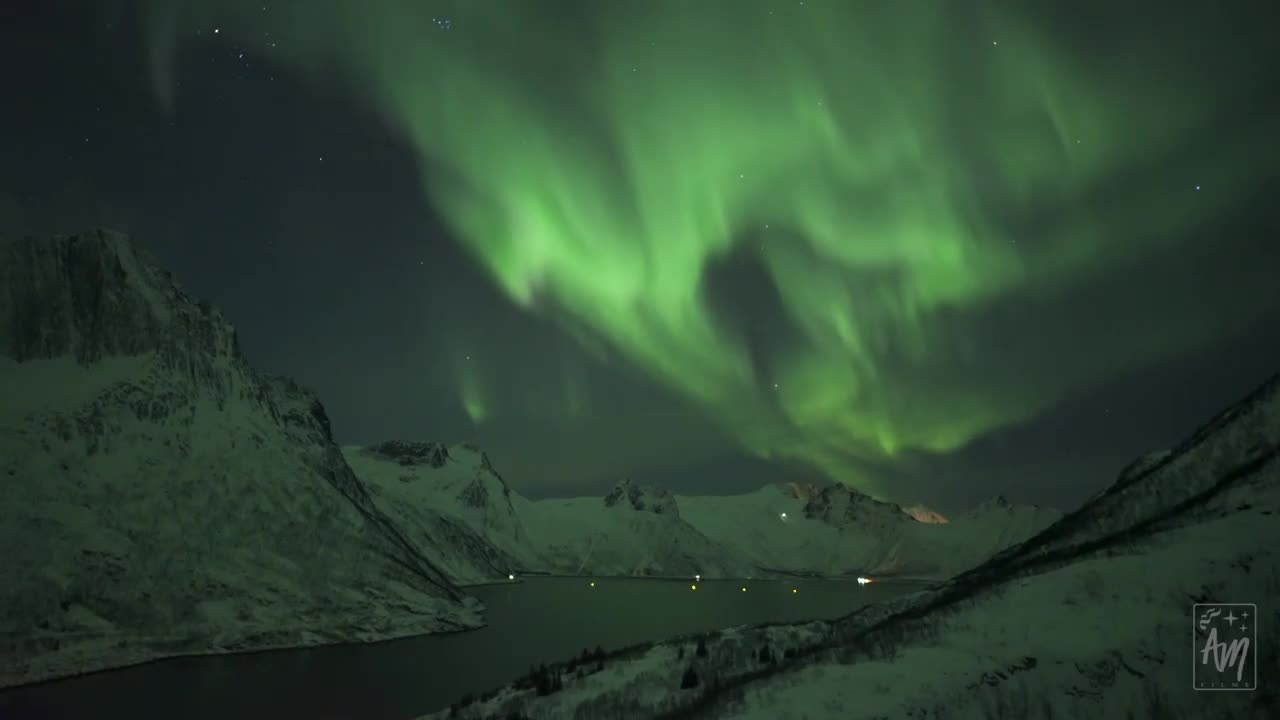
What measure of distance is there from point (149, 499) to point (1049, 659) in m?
88.2

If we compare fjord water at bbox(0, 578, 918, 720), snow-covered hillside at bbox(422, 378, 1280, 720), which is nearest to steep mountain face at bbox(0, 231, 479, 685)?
fjord water at bbox(0, 578, 918, 720)

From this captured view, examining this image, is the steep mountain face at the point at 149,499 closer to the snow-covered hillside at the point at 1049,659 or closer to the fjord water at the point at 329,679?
the fjord water at the point at 329,679

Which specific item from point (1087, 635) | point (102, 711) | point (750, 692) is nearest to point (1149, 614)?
point (1087, 635)

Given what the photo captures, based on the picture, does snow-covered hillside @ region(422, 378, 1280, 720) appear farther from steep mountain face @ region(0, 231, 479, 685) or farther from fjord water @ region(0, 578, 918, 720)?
steep mountain face @ region(0, 231, 479, 685)

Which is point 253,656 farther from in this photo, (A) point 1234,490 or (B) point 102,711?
(A) point 1234,490

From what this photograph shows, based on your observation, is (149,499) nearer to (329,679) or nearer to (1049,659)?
(329,679)

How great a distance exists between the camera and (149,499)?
77000mm

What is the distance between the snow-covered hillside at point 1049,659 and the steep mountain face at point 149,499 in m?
52.6

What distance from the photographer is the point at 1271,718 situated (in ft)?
49.5

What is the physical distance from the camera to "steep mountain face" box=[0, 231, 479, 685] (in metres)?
64.1

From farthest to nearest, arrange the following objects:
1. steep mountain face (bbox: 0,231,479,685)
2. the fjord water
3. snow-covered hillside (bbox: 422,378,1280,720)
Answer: steep mountain face (bbox: 0,231,479,685) < the fjord water < snow-covered hillside (bbox: 422,378,1280,720)

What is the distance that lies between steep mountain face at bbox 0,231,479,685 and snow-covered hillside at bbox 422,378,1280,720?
173ft

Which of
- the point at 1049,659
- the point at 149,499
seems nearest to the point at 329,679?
the point at 149,499

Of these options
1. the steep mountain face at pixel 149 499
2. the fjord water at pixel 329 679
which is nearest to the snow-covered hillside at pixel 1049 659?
the fjord water at pixel 329 679
